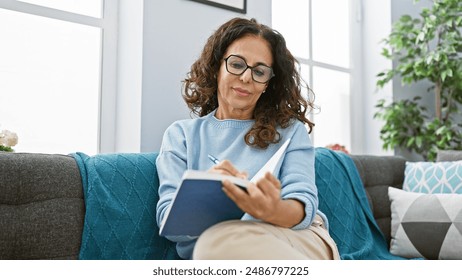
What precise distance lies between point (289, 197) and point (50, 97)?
4.55 feet

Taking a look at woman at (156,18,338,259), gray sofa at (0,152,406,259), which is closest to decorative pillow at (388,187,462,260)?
woman at (156,18,338,259)

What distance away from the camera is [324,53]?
3.38 m

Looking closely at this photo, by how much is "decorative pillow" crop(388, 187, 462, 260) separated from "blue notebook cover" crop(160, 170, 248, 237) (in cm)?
117

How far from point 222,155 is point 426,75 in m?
2.25

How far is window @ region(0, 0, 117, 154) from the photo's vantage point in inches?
80.0

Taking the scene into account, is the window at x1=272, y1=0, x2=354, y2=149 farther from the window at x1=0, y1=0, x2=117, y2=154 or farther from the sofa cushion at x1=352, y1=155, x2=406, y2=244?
the window at x1=0, y1=0, x2=117, y2=154

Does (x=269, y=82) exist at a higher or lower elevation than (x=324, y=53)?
lower

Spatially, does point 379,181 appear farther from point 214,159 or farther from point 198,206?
point 198,206

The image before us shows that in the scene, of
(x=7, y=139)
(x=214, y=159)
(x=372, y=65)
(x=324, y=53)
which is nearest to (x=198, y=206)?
(x=214, y=159)

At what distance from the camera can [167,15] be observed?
7.43 feet

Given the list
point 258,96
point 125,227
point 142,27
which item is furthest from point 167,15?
point 125,227

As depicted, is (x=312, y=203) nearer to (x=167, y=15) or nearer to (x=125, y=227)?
(x=125, y=227)

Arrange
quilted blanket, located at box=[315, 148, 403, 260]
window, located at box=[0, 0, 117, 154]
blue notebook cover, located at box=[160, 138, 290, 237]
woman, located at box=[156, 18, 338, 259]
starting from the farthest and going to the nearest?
window, located at box=[0, 0, 117, 154]
quilted blanket, located at box=[315, 148, 403, 260]
woman, located at box=[156, 18, 338, 259]
blue notebook cover, located at box=[160, 138, 290, 237]

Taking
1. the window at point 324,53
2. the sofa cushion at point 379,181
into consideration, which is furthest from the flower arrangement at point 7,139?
the window at point 324,53
